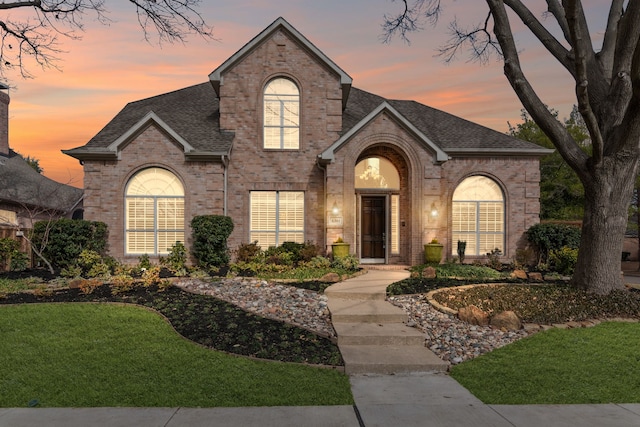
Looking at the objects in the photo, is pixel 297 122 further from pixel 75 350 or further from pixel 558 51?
pixel 75 350

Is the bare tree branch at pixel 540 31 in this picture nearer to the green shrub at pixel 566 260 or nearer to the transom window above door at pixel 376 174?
the green shrub at pixel 566 260

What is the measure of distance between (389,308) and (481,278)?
5.14 meters

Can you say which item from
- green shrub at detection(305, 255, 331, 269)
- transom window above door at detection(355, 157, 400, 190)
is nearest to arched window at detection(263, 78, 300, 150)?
transom window above door at detection(355, 157, 400, 190)

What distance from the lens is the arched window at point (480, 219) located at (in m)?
17.0

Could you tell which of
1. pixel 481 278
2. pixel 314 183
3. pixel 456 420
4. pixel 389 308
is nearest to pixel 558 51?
pixel 481 278

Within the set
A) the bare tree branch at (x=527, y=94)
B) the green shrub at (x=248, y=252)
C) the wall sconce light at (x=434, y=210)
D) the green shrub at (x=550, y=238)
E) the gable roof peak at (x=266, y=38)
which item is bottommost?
the green shrub at (x=248, y=252)

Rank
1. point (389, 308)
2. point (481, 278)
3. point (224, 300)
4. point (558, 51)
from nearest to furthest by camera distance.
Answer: point (389, 308), point (224, 300), point (558, 51), point (481, 278)

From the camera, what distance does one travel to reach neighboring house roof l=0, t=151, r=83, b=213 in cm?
2167

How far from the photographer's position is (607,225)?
9.66 m

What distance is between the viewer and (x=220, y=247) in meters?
14.8

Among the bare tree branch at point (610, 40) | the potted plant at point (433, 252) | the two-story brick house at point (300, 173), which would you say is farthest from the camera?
the two-story brick house at point (300, 173)

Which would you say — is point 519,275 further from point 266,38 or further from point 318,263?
point 266,38

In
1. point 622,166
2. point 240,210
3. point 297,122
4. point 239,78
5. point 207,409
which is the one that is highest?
point 239,78

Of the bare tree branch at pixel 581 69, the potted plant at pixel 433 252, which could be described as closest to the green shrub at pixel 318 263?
the potted plant at pixel 433 252
